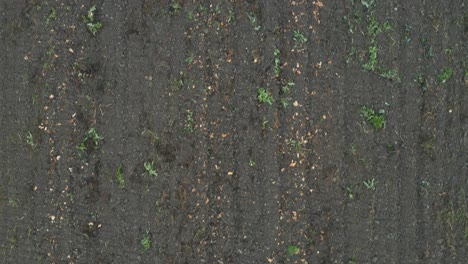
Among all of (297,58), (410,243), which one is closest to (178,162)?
(297,58)

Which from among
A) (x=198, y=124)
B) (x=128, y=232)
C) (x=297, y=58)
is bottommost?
(x=128, y=232)

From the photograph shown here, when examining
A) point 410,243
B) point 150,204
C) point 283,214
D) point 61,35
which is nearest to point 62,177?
point 150,204

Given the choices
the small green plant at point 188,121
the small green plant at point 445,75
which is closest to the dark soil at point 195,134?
the small green plant at point 188,121

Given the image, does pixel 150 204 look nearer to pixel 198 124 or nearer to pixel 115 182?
pixel 115 182

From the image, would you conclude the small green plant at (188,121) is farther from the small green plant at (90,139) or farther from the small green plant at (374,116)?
the small green plant at (374,116)

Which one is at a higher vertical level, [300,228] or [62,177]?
[62,177]
